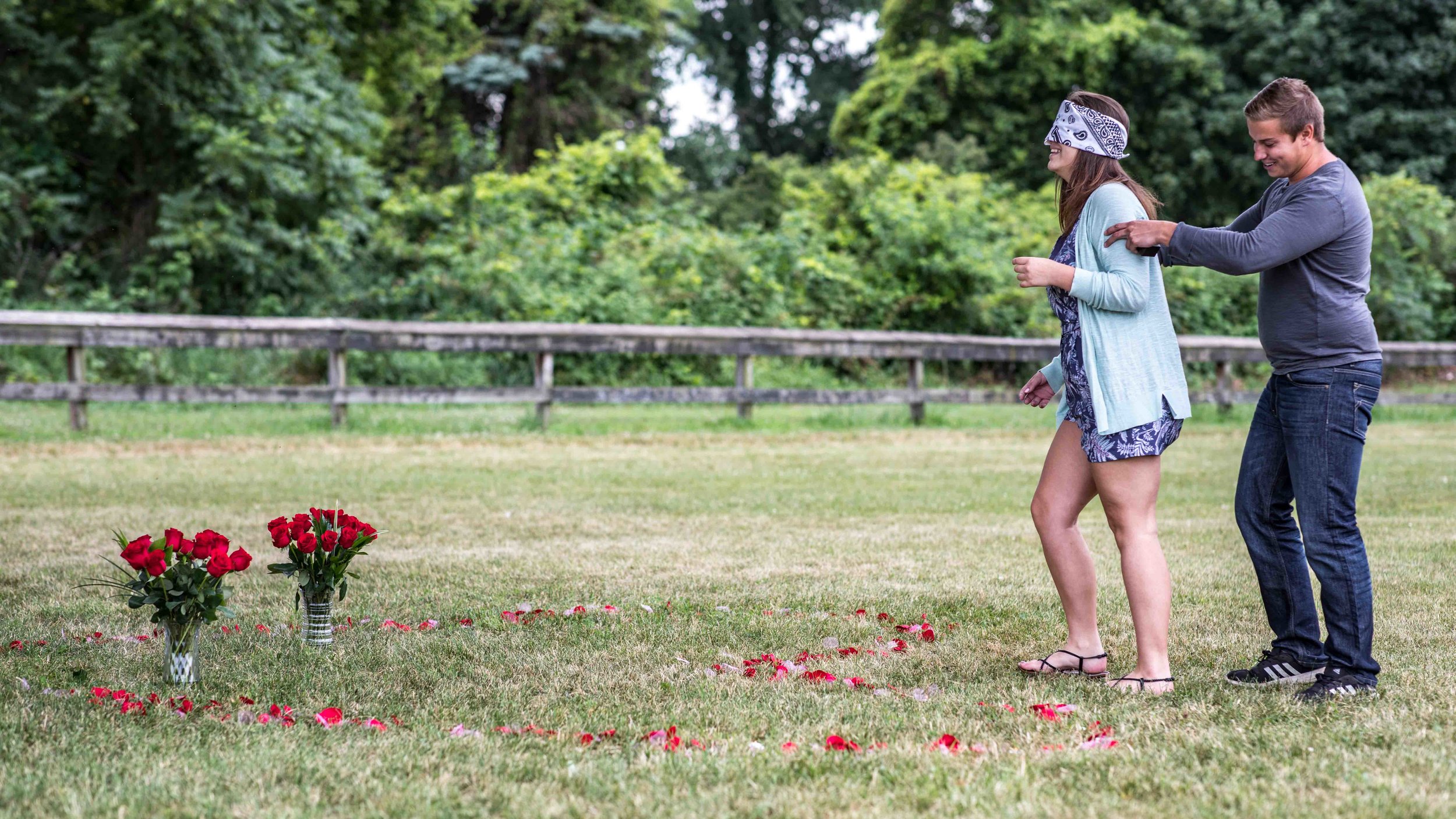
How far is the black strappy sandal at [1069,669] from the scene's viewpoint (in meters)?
4.19

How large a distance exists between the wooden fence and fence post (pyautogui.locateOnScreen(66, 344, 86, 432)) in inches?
0.5

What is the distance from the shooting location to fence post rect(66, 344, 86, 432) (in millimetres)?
12172

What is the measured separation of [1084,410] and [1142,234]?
1.84 ft

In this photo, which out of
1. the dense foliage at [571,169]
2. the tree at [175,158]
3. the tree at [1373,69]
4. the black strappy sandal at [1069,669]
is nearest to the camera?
the black strappy sandal at [1069,669]

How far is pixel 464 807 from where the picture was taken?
2863mm

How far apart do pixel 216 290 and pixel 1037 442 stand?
11.5m

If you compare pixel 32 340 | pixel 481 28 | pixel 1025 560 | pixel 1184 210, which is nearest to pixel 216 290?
pixel 32 340

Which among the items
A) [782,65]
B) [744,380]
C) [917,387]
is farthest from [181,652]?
[782,65]

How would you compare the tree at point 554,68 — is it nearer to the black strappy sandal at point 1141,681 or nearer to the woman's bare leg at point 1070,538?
the woman's bare leg at point 1070,538

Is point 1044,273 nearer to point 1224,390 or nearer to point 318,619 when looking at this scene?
point 318,619

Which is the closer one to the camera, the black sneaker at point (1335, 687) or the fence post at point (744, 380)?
the black sneaker at point (1335, 687)

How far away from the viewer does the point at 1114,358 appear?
3801 mm

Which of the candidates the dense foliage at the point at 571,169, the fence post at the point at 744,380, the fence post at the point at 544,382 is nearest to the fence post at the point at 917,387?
the fence post at the point at 744,380

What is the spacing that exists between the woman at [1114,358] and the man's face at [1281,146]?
348 millimetres
